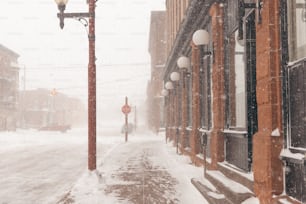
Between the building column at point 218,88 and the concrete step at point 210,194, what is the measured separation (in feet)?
3.10

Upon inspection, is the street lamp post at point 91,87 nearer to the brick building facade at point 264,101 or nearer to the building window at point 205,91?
the building window at point 205,91

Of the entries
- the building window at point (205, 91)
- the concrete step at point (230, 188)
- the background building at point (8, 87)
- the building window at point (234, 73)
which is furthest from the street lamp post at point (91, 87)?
the background building at point (8, 87)

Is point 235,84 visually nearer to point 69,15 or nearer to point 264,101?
point 264,101

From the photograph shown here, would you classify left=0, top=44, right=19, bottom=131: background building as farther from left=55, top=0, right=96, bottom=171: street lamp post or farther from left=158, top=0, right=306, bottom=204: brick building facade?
left=158, top=0, right=306, bottom=204: brick building facade

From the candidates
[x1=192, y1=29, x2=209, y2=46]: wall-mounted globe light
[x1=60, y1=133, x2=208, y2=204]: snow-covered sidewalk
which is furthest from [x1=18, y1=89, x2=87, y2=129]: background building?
[x1=192, y1=29, x2=209, y2=46]: wall-mounted globe light

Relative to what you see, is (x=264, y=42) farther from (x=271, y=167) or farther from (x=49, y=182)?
(x=49, y=182)

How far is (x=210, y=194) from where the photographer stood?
7742mm

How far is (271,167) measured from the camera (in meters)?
5.66

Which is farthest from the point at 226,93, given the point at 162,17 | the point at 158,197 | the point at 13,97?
the point at 13,97

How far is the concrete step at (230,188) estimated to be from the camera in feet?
21.4

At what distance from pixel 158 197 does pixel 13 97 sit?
6110cm

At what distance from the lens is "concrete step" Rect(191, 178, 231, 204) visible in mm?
7055

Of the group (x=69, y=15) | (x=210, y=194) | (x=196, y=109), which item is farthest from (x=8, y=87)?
(x=210, y=194)

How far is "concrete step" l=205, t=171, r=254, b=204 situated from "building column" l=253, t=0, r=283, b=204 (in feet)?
1.34
